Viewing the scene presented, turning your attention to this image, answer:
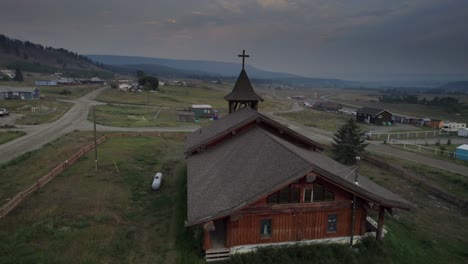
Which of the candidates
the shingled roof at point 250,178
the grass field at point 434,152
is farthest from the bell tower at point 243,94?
the grass field at point 434,152

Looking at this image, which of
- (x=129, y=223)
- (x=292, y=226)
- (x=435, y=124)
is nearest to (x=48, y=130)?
(x=129, y=223)

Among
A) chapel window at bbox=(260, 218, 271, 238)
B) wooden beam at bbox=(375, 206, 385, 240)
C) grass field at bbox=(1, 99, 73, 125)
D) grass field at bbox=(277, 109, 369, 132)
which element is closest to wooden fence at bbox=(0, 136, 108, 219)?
chapel window at bbox=(260, 218, 271, 238)

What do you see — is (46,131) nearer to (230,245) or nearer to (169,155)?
(169,155)

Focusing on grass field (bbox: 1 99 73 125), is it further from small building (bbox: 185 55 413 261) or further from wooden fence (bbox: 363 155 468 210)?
wooden fence (bbox: 363 155 468 210)

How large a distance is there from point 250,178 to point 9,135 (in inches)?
1692

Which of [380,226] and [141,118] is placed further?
[141,118]

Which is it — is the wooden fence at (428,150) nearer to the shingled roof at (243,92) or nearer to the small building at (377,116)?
the small building at (377,116)

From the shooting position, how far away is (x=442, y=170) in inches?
1423

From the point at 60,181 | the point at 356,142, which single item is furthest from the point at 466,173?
the point at 60,181

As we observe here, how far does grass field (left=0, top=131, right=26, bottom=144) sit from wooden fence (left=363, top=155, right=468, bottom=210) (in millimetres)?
48872

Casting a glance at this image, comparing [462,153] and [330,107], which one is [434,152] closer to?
[462,153]

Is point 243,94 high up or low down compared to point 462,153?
up

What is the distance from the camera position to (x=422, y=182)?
31125mm

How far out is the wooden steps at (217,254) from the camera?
1423cm
